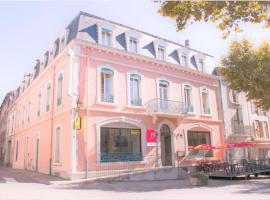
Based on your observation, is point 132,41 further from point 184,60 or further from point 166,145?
point 166,145

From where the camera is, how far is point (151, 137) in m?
17.1

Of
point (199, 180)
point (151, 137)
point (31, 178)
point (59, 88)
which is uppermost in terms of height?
point (59, 88)

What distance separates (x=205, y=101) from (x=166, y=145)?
5.71 metres

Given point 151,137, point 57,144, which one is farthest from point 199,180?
point 57,144

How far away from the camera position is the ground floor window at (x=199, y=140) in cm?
1992

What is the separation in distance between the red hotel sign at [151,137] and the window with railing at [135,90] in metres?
1.90

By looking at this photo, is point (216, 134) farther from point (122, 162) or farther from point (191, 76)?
point (122, 162)

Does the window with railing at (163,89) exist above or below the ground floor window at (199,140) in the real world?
above

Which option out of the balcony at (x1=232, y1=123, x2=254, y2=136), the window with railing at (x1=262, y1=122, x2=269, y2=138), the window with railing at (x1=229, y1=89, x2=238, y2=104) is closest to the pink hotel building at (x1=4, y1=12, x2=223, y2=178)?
the balcony at (x1=232, y1=123, x2=254, y2=136)

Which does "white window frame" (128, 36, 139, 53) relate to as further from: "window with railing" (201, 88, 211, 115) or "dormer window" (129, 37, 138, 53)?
"window with railing" (201, 88, 211, 115)

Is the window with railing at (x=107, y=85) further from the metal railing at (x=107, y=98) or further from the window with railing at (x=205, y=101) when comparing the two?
the window with railing at (x=205, y=101)

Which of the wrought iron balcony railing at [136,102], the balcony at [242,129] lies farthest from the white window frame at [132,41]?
the balcony at [242,129]

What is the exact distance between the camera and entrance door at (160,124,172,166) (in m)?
18.6

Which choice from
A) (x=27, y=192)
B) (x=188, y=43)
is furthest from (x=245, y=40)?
(x=27, y=192)
